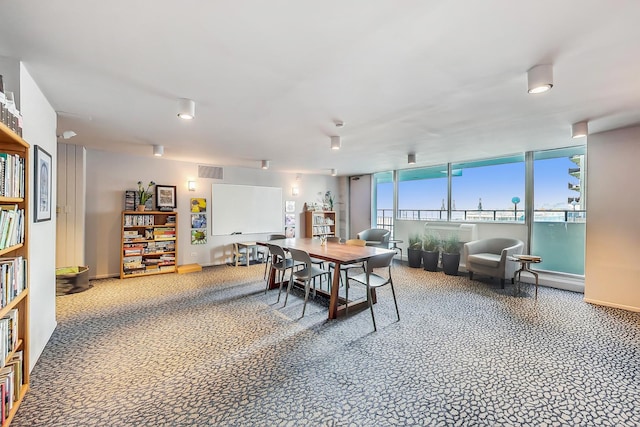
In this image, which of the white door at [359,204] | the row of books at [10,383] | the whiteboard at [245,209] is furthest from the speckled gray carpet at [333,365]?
the white door at [359,204]

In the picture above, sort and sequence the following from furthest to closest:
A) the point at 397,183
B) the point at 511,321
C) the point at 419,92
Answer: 1. the point at 397,183
2. the point at 511,321
3. the point at 419,92

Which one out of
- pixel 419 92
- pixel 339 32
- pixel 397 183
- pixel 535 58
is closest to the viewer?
pixel 339 32

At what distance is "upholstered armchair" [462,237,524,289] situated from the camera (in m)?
4.45

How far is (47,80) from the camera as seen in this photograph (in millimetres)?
2232

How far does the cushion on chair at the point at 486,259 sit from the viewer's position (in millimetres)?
4489

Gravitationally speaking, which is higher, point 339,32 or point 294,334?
point 339,32

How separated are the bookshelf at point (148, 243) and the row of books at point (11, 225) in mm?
3497

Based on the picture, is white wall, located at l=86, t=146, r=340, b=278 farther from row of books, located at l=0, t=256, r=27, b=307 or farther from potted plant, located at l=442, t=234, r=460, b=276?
potted plant, located at l=442, t=234, r=460, b=276

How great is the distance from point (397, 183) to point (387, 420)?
6.11 metres

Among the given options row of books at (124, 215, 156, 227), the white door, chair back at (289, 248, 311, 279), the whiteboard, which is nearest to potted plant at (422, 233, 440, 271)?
the white door

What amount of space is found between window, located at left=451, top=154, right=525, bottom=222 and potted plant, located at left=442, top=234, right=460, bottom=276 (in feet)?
2.51

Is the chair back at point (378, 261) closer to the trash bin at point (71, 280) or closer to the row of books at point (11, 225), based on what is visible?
the row of books at point (11, 225)

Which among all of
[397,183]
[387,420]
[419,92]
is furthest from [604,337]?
[397,183]

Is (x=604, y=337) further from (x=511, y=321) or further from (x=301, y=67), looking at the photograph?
(x=301, y=67)
